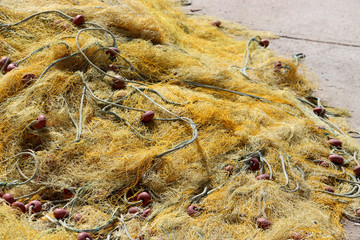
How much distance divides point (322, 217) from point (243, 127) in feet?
3.57

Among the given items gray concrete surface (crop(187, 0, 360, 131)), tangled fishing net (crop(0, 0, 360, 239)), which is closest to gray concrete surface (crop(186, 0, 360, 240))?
gray concrete surface (crop(187, 0, 360, 131))


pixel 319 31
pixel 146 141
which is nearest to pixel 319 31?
pixel 319 31

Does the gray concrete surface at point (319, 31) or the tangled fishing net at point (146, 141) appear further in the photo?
the gray concrete surface at point (319, 31)

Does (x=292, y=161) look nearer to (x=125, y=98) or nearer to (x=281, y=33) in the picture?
(x=125, y=98)

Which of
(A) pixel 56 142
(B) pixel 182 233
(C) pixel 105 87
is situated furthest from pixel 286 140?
(A) pixel 56 142

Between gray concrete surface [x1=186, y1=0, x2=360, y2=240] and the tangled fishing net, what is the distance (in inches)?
22.5

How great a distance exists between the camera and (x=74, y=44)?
4180 mm

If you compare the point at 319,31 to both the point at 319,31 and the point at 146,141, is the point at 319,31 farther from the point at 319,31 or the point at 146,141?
the point at 146,141

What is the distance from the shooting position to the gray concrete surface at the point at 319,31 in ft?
17.3

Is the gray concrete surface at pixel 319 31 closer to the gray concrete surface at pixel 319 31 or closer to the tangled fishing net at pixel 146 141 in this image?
the gray concrete surface at pixel 319 31

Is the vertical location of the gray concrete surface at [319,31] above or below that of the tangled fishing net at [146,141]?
below

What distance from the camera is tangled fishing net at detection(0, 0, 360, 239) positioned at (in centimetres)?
313

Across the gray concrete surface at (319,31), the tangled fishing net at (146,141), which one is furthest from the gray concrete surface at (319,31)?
the tangled fishing net at (146,141)

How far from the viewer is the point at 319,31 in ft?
21.6
